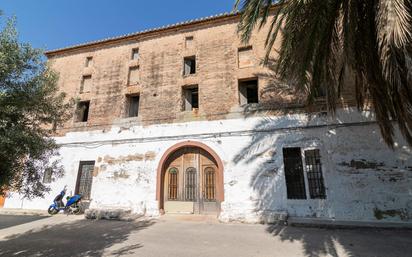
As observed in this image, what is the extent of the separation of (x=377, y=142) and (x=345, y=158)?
1.24 meters

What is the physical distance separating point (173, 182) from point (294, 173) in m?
5.35

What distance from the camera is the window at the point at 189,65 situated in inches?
451

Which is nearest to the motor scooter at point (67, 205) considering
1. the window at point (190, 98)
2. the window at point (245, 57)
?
the window at point (190, 98)

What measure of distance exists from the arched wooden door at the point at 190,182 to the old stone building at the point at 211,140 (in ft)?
0.15

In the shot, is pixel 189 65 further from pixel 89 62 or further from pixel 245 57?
pixel 89 62

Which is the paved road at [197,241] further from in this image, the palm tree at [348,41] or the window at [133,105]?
the window at [133,105]

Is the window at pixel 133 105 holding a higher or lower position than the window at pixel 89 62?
lower

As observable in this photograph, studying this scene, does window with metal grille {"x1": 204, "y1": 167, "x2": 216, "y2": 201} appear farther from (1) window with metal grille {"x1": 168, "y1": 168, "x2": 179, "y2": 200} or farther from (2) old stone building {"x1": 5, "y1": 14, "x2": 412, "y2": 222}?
(1) window with metal grille {"x1": 168, "y1": 168, "x2": 179, "y2": 200}

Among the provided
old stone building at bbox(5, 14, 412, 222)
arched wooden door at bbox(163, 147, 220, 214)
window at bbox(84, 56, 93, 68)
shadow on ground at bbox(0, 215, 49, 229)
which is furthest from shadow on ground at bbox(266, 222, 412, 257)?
window at bbox(84, 56, 93, 68)

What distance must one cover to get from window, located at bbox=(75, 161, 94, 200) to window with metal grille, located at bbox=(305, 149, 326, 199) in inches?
405

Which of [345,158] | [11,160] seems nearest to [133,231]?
[11,160]

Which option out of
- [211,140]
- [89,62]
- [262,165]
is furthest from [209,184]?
[89,62]

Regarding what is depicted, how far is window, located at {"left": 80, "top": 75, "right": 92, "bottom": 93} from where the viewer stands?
12688mm

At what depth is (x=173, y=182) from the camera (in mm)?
10188
